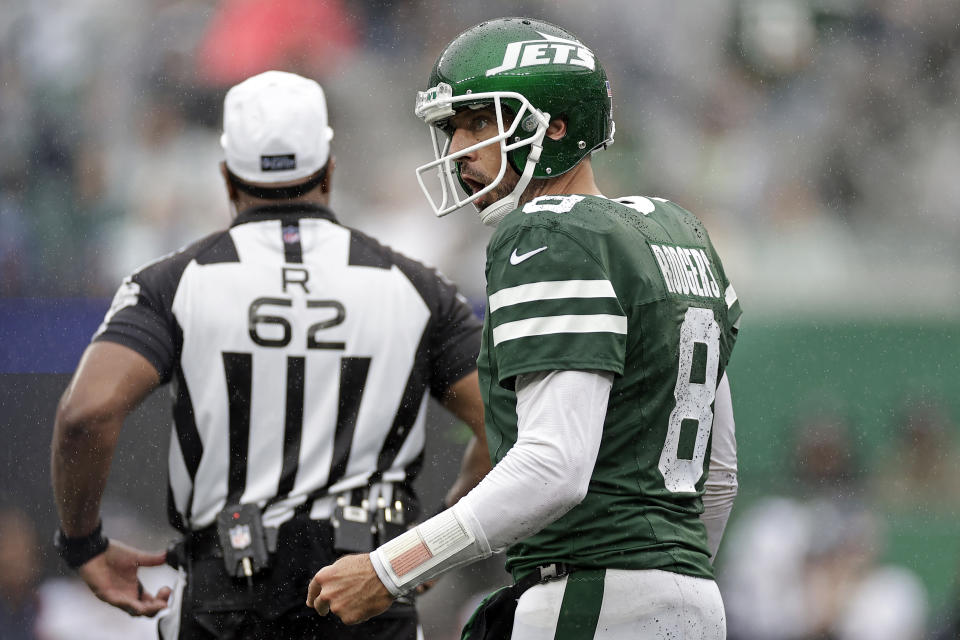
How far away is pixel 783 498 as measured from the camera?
585 cm

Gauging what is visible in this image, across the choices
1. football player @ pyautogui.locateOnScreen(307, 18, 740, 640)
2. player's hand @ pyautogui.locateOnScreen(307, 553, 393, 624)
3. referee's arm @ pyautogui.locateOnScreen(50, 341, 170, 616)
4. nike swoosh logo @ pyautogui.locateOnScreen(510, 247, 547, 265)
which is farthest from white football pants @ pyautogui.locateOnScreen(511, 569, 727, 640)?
referee's arm @ pyautogui.locateOnScreen(50, 341, 170, 616)

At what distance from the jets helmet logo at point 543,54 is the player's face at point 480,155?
8 cm

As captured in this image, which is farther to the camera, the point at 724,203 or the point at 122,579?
the point at 724,203

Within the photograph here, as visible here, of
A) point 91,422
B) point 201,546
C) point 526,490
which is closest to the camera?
point 526,490

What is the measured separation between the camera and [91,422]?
285 cm

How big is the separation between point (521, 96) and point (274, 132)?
1.04 m

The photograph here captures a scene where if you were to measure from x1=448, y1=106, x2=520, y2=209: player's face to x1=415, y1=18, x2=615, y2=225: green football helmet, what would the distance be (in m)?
0.02

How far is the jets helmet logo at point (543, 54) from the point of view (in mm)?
2221

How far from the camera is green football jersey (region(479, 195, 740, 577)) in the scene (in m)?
1.87

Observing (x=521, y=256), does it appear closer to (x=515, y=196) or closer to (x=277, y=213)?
(x=515, y=196)

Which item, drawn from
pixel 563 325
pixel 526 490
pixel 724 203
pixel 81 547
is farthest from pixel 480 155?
pixel 724 203

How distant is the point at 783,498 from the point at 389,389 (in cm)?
331

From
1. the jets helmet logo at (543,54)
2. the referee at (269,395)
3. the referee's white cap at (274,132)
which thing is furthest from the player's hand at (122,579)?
the jets helmet logo at (543,54)

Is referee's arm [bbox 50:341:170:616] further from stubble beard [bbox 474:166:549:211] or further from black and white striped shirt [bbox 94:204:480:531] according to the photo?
stubble beard [bbox 474:166:549:211]
